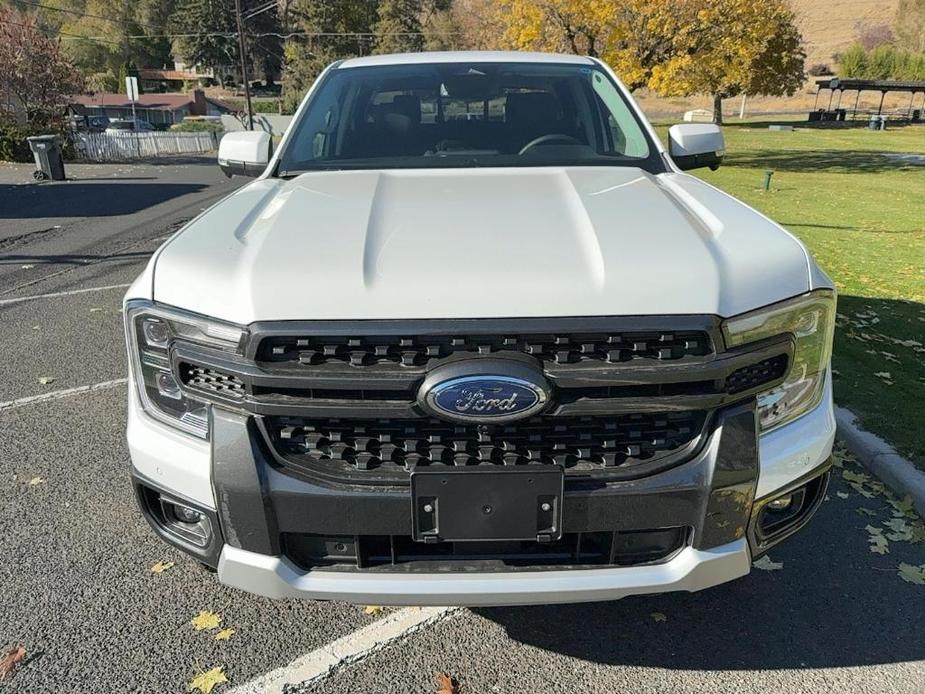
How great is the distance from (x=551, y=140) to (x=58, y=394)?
11.2 feet

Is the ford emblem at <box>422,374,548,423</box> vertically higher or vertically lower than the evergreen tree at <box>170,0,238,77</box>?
lower

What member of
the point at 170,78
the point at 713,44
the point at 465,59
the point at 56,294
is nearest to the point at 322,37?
A: the point at 170,78

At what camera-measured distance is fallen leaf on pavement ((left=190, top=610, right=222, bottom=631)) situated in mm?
2623

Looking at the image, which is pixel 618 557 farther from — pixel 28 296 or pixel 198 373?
pixel 28 296

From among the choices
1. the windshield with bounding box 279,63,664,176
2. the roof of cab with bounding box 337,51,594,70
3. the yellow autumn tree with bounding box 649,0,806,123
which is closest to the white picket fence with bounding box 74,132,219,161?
the yellow autumn tree with bounding box 649,0,806,123

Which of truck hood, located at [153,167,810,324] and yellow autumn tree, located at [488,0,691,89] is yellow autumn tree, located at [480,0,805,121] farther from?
truck hood, located at [153,167,810,324]

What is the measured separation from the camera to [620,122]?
3689mm

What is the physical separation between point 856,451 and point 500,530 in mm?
2780

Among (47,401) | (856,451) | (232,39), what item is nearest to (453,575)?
(856,451)

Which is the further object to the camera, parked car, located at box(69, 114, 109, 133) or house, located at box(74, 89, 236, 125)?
house, located at box(74, 89, 236, 125)

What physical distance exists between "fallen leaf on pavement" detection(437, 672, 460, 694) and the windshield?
208 cm

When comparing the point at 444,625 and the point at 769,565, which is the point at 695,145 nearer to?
the point at 769,565

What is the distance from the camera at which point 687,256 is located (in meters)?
2.07

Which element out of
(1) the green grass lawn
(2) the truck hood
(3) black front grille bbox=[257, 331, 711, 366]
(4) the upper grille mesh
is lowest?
(1) the green grass lawn
